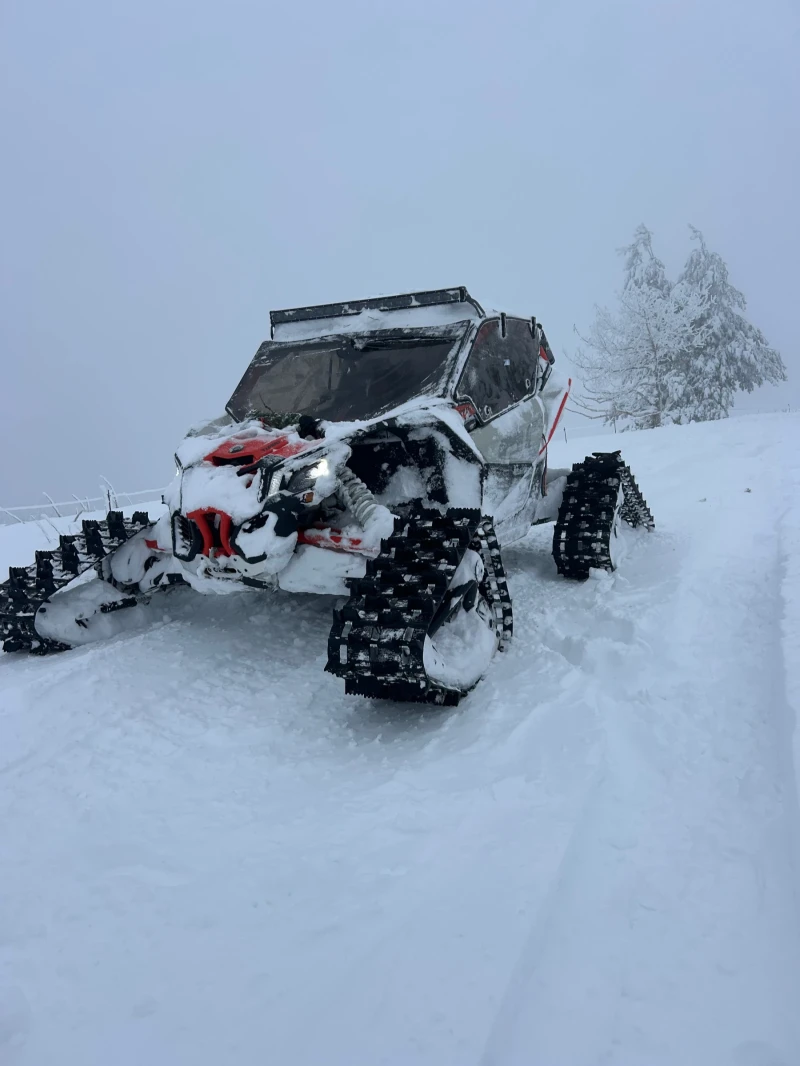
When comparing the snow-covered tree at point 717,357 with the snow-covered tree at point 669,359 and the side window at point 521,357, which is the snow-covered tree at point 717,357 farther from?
the side window at point 521,357

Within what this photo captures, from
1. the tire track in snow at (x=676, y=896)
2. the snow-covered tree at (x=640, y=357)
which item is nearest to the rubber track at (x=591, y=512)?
the tire track in snow at (x=676, y=896)

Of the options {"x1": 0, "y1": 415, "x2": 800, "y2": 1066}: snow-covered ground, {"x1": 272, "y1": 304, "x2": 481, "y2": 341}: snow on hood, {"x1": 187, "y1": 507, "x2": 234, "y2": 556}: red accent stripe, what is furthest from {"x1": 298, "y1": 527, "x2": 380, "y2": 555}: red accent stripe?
{"x1": 272, "y1": 304, "x2": 481, "y2": 341}: snow on hood

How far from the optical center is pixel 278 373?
5.71 m

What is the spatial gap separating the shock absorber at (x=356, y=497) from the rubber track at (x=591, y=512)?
2166 mm

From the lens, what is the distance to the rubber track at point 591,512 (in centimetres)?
544

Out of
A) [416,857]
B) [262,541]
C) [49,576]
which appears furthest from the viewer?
[49,576]

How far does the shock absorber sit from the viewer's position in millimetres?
3936

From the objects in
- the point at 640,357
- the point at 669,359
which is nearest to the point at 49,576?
the point at 640,357

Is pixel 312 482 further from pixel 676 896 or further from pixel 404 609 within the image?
pixel 676 896

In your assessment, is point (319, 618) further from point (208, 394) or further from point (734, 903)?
point (208, 394)

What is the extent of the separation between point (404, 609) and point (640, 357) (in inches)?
949

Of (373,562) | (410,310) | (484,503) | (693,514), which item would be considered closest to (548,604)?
(484,503)

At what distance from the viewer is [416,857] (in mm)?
2283

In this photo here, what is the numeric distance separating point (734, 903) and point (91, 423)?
139 meters
